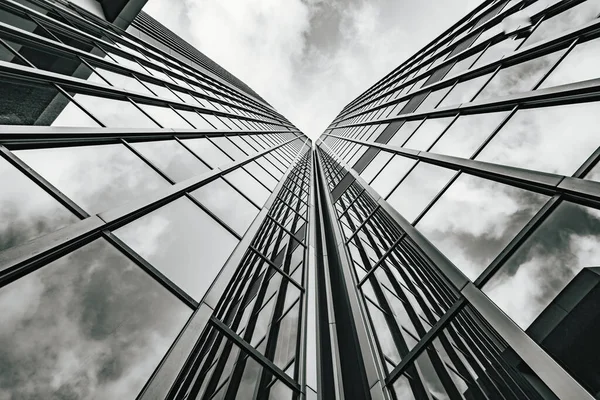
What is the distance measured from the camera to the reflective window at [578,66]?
23.9 ft

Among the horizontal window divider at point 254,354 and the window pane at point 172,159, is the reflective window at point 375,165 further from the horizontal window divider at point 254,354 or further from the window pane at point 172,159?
the horizontal window divider at point 254,354

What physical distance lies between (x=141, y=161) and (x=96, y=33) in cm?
1229

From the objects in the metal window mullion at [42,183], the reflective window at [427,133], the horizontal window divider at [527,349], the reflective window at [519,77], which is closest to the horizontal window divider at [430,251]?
the horizontal window divider at [527,349]

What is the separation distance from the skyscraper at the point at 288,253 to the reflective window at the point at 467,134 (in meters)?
0.07

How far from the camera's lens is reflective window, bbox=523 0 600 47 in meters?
8.86

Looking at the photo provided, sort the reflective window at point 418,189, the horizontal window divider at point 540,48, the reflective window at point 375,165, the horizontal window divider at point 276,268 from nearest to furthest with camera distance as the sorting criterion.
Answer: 1. the horizontal window divider at point 540,48
2. the horizontal window divider at point 276,268
3. the reflective window at point 418,189
4. the reflective window at point 375,165

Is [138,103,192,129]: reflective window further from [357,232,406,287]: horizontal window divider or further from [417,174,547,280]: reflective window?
[417,174,547,280]: reflective window

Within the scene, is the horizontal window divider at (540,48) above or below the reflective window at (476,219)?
above

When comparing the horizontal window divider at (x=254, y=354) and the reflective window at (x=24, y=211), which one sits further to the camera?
the horizontal window divider at (x=254, y=354)

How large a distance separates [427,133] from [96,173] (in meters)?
11.2

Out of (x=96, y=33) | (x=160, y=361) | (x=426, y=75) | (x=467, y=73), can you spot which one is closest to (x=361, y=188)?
(x=467, y=73)

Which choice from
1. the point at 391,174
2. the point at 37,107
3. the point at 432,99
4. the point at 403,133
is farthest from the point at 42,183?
the point at 432,99

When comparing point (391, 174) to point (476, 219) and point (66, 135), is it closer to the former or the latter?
point (476, 219)

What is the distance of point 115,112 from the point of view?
32.7 feet
